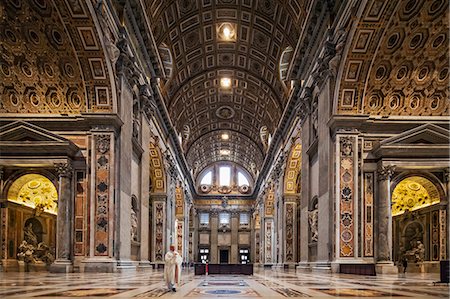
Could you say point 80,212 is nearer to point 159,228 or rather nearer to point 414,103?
point 414,103

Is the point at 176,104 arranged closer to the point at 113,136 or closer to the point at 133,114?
the point at 133,114

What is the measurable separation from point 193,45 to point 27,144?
603 inches

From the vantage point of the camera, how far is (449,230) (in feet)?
63.0

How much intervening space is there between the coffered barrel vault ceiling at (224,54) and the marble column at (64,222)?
26.2 ft

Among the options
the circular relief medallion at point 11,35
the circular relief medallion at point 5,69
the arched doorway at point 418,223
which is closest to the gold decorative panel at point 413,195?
the arched doorway at point 418,223

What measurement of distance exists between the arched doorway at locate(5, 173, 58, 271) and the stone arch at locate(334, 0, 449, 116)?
35.6 feet

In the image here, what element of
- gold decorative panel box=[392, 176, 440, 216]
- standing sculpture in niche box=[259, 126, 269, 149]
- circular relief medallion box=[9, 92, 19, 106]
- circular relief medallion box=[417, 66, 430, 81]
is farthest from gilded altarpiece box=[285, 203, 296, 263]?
circular relief medallion box=[9, 92, 19, 106]

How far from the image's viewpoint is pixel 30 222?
856 inches

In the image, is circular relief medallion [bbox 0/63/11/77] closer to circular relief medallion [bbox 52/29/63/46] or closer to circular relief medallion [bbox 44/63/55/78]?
circular relief medallion [bbox 44/63/55/78]

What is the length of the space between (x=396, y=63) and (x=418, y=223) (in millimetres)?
7172

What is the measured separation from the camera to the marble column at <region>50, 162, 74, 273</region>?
17.5 meters

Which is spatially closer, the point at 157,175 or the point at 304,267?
the point at 304,267

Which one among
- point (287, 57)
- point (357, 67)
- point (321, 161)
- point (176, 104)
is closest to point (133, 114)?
point (321, 161)

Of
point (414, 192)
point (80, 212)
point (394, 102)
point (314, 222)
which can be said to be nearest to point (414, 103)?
point (394, 102)
